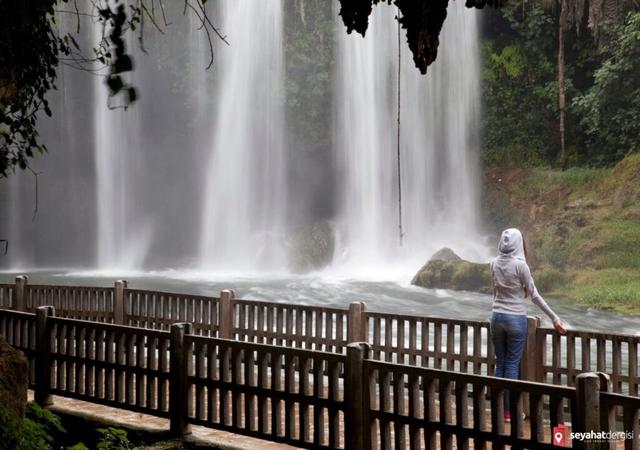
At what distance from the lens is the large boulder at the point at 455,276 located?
22.8m

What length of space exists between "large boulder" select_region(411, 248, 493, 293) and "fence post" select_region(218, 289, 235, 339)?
14.4m

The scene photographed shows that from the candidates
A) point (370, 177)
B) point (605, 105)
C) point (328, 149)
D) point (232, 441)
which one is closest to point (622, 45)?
point (605, 105)

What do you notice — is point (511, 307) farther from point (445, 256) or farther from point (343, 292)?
point (445, 256)

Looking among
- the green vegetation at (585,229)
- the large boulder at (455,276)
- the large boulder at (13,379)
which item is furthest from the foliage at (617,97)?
the large boulder at (13,379)

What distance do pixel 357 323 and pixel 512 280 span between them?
5.80 feet

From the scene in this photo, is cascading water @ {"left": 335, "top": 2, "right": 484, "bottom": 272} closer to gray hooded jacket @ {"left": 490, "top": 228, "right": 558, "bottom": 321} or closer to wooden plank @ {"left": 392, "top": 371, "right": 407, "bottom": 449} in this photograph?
gray hooded jacket @ {"left": 490, "top": 228, "right": 558, "bottom": 321}

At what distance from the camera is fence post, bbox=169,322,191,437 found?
20.6 feet

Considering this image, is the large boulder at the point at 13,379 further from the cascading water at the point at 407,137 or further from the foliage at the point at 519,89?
the foliage at the point at 519,89

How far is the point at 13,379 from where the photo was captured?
569 cm

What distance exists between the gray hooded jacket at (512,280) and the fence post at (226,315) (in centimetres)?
318

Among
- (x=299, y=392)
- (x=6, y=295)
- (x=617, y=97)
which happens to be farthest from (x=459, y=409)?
(x=617, y=97)

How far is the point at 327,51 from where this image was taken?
33719 millimetres

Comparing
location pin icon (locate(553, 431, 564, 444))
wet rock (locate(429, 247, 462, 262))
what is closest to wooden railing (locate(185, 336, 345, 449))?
location pin icon (locate(553, 431, 564, 444))

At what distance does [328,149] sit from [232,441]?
94.8 ft
